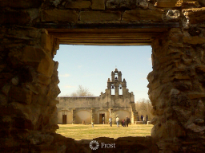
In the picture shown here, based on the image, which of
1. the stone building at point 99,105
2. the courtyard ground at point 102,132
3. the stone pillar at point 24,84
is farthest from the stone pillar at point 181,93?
the stone building at point 99,105

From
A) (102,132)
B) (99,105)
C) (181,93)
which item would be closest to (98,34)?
(181,93)

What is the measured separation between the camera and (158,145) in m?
2.64

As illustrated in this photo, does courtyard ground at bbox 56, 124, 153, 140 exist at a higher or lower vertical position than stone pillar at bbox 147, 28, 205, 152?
lower

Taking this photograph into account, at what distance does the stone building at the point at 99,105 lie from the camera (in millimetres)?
28625

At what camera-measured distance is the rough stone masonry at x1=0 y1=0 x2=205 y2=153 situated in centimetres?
244

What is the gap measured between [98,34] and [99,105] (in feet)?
87.3

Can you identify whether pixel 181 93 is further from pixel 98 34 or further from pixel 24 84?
pixel 24 84

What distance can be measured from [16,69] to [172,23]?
2.28m

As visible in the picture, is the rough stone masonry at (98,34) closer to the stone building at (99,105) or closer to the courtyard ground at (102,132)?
the courtyard ground at (102,132)

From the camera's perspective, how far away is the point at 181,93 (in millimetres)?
2609

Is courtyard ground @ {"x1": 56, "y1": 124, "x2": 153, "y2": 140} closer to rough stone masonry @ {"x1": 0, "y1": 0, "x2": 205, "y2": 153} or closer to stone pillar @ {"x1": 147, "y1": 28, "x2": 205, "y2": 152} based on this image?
rough stone masonry @ {"x1": 0, "y1": 0, "x2": 205, "y2": 153}

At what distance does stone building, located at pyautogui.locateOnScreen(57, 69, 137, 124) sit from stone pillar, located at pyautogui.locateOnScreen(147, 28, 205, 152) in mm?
25971

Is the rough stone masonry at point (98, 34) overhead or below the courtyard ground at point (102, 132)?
overhead

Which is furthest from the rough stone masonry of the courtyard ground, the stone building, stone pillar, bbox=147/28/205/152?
the stone building
